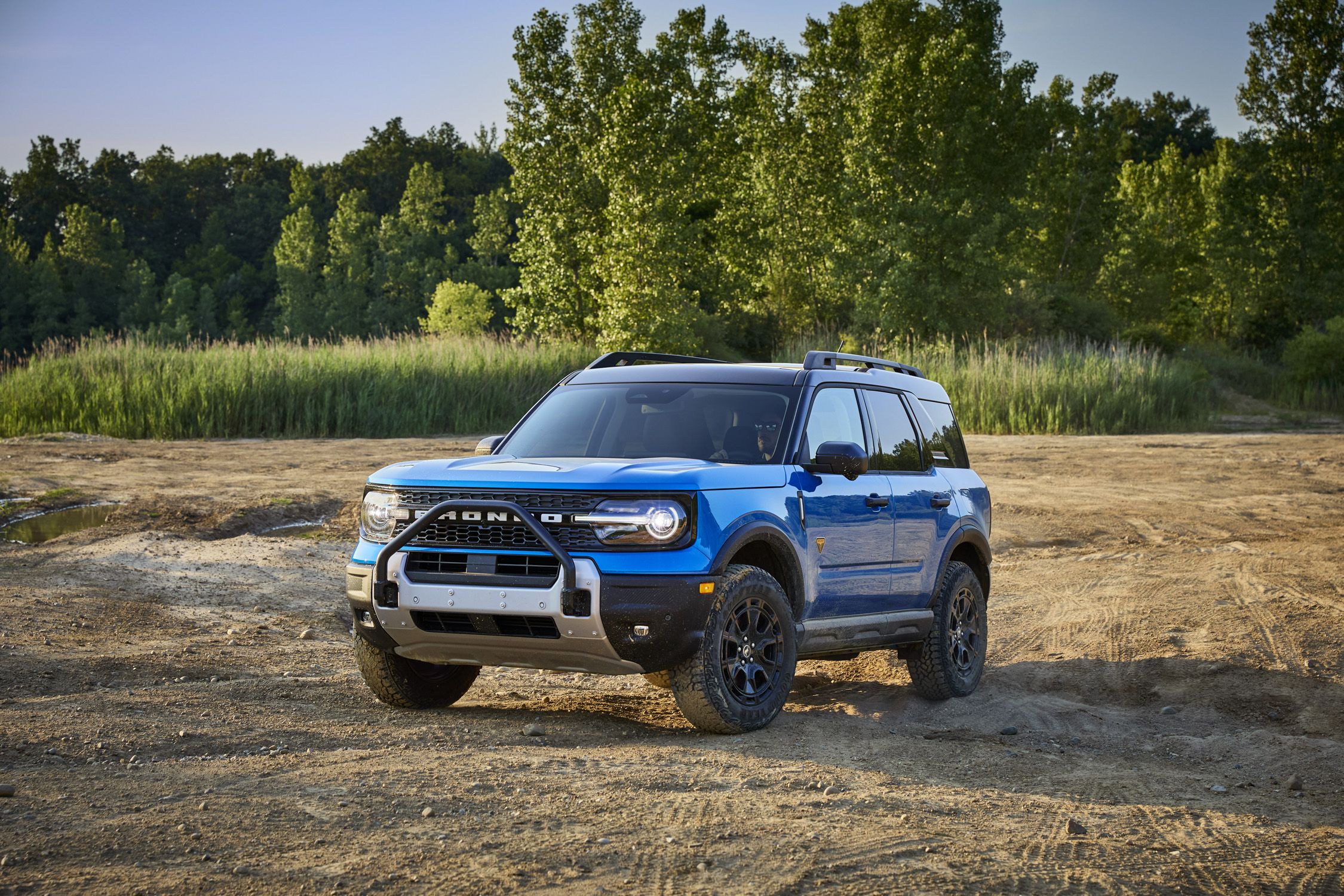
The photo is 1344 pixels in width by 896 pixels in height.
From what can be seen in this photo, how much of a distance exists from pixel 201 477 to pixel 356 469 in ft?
8.79

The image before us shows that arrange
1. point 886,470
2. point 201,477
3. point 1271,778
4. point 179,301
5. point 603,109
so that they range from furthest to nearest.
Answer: point 179,301 < point 603,109 < point 201,477 < point 886,470 < point 1271,778

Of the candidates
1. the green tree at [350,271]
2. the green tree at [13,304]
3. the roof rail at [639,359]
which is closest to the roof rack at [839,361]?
the roof rail at [639,359]

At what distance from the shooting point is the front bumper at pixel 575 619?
6441mm

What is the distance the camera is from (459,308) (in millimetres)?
81312

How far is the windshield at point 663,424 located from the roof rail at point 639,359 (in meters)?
0.55

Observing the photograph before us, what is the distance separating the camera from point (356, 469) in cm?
2292

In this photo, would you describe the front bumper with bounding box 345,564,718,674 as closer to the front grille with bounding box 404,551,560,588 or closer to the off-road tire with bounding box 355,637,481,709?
the front grille with bounding box 404,551,560,588

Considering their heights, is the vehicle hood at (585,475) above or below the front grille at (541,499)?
above

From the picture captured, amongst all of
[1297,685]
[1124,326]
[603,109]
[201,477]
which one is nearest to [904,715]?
[1297,685]

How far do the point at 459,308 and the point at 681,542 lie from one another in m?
A: 76.2

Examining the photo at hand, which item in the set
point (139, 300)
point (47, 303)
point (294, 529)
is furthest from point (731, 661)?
point (139, 300)

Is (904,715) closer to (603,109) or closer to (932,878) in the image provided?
(932,878)

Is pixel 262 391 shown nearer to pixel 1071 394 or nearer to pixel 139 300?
pixel 1071 394

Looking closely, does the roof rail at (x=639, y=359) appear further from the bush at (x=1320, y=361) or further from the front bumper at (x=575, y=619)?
the bush at (x=1320, y=361)
